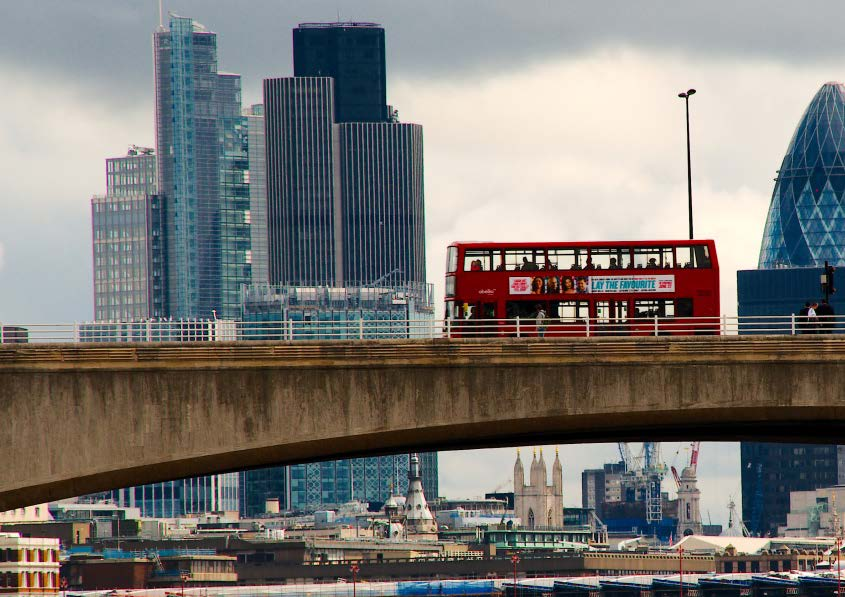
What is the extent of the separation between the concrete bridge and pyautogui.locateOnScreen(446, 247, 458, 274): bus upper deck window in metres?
19.0

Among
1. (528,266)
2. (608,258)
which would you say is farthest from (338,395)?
(608,258)

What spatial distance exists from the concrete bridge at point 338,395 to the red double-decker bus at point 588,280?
1591 centimetres

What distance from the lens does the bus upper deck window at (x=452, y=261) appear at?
8481 centimetres

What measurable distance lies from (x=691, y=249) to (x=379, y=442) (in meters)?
24.0

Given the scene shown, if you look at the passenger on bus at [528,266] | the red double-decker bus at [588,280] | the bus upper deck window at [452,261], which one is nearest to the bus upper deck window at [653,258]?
the red double-decker bus at [588,280]

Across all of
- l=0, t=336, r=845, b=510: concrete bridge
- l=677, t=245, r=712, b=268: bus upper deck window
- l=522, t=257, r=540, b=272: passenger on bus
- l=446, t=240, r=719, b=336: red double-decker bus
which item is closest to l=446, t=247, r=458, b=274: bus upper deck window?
l=446, t=240, r=719, b=336: red double-decker bus

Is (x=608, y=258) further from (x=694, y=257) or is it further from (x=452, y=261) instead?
(x=452, y=261)

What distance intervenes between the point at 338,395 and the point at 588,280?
21229 mm

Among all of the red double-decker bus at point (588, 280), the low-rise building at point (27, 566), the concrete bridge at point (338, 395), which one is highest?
the red double-decker bus at point (588, 280)

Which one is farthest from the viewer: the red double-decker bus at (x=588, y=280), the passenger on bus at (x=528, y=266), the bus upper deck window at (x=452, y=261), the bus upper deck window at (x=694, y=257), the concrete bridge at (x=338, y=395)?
the bus upper deck window at (x=452, y=261)

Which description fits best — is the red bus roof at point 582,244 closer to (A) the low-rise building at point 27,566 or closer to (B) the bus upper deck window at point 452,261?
(B) the bus upper deck window at point 452,261

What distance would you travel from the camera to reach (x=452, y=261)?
8544 cm

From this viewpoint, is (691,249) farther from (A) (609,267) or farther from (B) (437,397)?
(B) (437,397)

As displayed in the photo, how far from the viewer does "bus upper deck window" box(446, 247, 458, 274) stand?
278 feet
